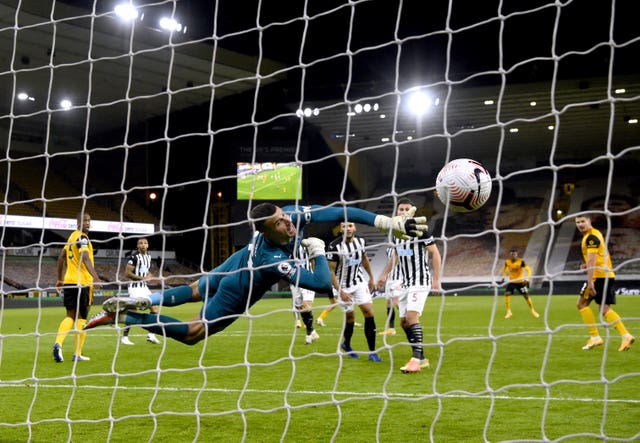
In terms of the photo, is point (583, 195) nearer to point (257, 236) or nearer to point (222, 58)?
point (222, 58)

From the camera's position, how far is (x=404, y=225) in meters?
4.01

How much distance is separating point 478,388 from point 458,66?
1913cm

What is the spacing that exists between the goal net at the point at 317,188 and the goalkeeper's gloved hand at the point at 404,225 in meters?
0.27

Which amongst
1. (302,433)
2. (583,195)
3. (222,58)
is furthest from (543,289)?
(302,433)

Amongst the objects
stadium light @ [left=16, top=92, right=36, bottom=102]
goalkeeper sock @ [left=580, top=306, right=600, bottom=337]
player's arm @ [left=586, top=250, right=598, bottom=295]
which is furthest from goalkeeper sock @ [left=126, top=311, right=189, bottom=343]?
stadium light @ [left=16, top=92, right=36, bottom=102]

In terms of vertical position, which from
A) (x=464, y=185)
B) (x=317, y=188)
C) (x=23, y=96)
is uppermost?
(x=23, y=96)

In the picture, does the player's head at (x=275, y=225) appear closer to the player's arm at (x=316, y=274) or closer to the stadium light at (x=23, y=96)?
the player's arm at (x=316, y=274)

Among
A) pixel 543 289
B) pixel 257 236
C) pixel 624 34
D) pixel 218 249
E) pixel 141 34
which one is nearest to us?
pixel 257 236

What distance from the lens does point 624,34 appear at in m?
20.7

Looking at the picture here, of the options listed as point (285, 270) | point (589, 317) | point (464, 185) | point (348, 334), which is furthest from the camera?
point (589, 317)

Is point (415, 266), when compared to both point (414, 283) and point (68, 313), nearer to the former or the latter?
point (414, 283)

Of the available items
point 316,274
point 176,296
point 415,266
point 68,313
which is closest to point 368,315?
point 415,266

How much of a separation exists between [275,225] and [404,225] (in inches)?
46.2

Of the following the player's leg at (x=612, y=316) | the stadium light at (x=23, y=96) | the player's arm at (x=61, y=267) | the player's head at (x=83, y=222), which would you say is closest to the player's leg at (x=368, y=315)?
the player's leg at (x=612, y=316)
